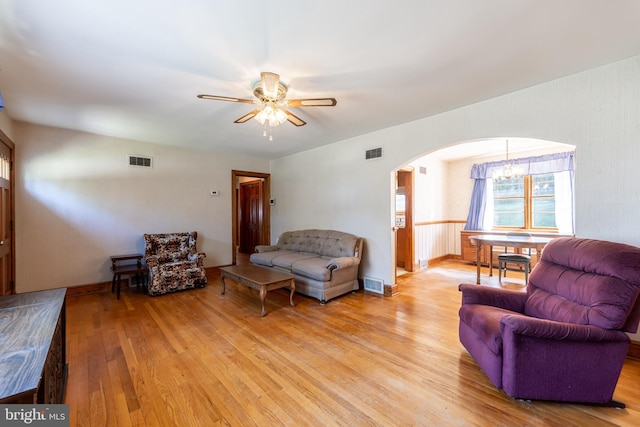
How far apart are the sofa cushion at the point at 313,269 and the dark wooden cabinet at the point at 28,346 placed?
2559mm

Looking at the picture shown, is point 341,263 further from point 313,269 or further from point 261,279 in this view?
point 261,279

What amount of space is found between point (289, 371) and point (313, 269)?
66.3 inches

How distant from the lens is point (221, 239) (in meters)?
5.62

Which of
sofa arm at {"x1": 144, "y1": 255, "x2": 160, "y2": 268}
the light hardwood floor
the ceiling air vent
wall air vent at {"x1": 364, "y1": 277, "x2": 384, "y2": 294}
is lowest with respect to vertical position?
A: the light hardwood floor

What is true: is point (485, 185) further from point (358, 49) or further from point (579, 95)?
point (358, 49)

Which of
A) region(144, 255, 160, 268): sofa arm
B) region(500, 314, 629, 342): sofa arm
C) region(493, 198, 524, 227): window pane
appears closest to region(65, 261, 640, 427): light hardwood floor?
region(500, 314, 629, 342): sofa arm

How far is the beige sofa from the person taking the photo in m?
3.72

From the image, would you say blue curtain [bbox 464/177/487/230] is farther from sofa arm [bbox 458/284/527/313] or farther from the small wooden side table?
the small wooden side table

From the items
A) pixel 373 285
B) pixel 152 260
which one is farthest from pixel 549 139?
pixel 152 260

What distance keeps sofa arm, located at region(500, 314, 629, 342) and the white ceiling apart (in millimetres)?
2006

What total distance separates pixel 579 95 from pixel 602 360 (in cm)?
227

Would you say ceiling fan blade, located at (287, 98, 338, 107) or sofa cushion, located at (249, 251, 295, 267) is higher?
ceiling fan blade, located at (287, 98, 338, 107)

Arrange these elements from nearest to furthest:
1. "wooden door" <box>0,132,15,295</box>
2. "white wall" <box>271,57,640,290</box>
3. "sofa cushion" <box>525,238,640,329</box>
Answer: "sofa cushion" <box>525,238,640,329</box> < "white wall" <box>271,57,640,290</box> < "wooden door" <box>0,132,15,295</box>

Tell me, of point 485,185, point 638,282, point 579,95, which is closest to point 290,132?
point 579,95
